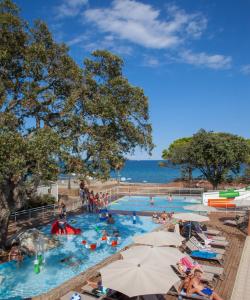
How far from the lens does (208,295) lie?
11430mm

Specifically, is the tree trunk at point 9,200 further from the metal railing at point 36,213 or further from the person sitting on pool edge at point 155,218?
the person sitting on pool edge at point 155,218

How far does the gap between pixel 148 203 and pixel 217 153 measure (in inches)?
403

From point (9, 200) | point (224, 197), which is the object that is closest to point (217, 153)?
point (224, 197)

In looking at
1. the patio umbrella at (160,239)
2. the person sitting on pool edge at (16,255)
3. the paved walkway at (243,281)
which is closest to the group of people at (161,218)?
the paved walkway at (243,281)

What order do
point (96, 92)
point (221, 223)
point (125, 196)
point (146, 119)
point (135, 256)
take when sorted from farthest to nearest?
point (125, 196)
point (221, 223)
point (146, 119)
point (96, 92)
point (135, 256)

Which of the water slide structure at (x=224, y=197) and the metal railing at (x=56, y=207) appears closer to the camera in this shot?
the metal railing at (x=56, y=207)

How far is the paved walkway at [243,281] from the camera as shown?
12424 millimetres

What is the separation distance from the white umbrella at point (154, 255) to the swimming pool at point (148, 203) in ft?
69.7

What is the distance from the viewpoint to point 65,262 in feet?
60.9

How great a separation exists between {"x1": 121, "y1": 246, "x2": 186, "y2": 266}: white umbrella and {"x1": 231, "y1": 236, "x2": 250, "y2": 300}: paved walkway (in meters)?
2.76

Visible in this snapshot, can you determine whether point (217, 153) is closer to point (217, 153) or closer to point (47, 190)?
point (217, 153)

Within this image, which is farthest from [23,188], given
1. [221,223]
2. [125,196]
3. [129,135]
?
[125,196]

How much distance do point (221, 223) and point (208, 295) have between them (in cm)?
1382

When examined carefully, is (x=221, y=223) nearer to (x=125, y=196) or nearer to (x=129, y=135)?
(x=129, y=135)
